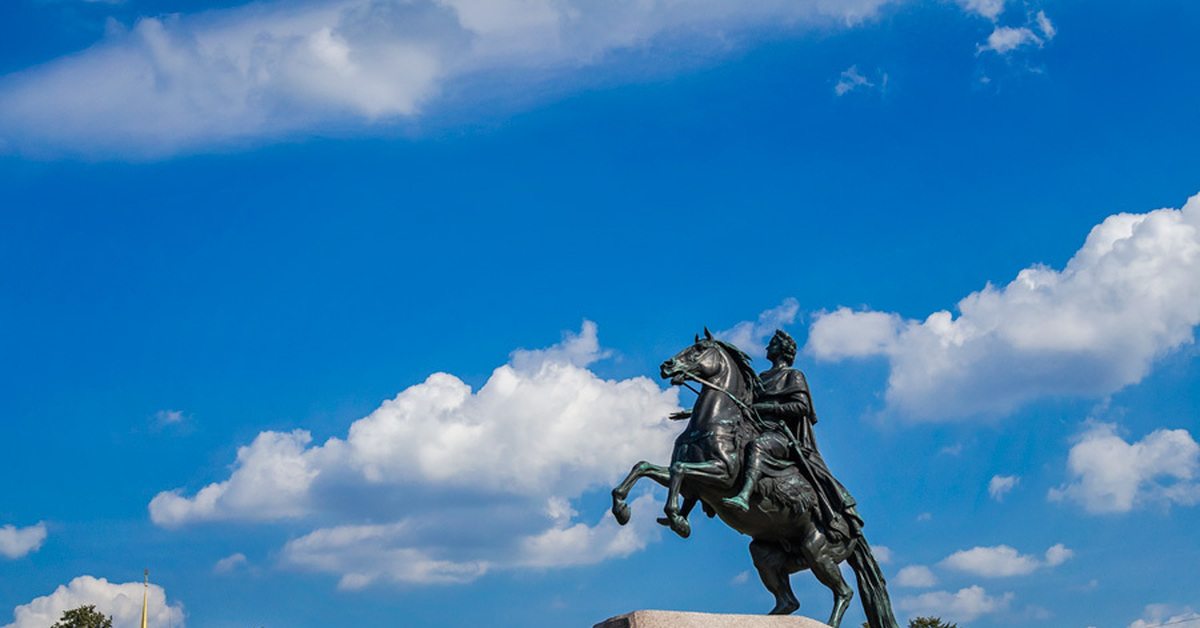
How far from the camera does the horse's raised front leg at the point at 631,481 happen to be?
1255 centimetres

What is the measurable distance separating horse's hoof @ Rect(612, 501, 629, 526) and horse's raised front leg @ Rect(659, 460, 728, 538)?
1.48 feet

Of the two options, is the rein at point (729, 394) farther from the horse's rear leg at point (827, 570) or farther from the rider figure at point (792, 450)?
the horse's rear leg at point (827, 570)

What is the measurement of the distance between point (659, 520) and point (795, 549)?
2.37 meters

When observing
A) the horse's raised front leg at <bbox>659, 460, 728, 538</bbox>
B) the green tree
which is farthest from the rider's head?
the green tree

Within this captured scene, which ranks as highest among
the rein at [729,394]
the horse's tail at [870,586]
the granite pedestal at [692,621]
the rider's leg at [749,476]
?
the rein at [729,394]

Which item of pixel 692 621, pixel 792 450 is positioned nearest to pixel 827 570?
pixel 792 450

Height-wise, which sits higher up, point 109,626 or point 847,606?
point 109,626

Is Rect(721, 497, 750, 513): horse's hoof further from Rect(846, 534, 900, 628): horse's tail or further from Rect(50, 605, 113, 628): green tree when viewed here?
Rect(50, 605, 113, 628): green tree

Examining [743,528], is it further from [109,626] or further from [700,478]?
[109,626]

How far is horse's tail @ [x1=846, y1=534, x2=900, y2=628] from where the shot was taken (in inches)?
587

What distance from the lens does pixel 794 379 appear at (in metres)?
15.2

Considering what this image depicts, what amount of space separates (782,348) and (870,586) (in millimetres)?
3148

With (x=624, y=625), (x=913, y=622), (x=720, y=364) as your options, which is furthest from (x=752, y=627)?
(x=913, y=622)

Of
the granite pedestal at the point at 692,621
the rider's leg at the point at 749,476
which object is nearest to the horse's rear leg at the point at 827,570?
the rider's leg at the point at 749,476
